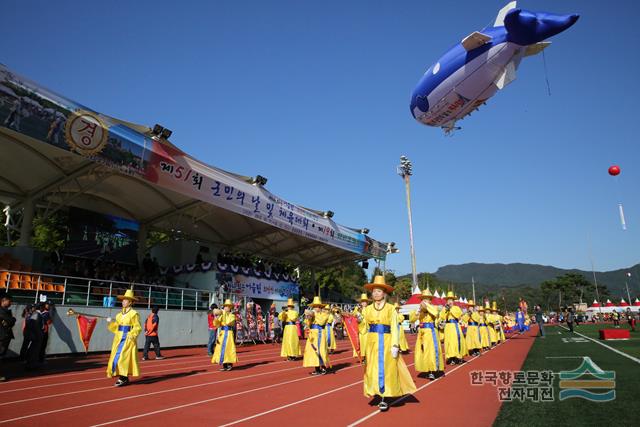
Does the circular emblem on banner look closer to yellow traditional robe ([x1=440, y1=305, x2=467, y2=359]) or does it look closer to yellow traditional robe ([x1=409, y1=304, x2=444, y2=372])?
yellow traditional robe ([x1=409, y1=304, x2=444, y2=372])

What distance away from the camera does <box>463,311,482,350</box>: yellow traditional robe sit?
14.8m

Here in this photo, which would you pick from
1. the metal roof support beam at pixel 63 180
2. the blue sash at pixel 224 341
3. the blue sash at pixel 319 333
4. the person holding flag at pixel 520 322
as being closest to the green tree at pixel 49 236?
the metal roof support beam at pixel 63 180

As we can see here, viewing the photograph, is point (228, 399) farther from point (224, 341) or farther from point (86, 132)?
point (86, 132)

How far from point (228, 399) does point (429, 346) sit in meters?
4.47

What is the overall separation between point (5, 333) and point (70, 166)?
873 centimetres

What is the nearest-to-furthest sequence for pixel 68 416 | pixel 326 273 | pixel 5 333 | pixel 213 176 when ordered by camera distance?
1. pixel 68 416
2. pixel 5 333
3. pixel 213 176
4. pixel 326 273

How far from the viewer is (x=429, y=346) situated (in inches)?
372

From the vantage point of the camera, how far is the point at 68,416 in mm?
6160

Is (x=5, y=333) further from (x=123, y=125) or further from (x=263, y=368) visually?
(x=123, y=125)

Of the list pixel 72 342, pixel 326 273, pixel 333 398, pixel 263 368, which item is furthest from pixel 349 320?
pixel 326 273

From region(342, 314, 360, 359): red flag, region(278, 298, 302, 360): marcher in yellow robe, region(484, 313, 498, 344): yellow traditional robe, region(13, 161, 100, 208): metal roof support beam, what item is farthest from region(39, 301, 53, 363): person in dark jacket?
region(484, 313, 498, 344): yellow traditional robe

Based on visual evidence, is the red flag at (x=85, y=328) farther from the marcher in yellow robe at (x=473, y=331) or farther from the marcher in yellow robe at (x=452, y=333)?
the marcher in yellow robe at (x=473, y=331)

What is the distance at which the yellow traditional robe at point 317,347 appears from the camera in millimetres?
10539

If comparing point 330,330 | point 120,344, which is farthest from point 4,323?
point 330,330
